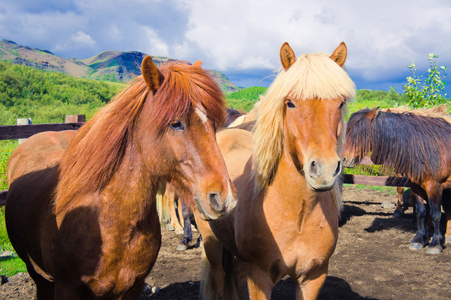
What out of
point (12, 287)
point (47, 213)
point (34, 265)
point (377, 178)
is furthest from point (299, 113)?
point (377, 178)

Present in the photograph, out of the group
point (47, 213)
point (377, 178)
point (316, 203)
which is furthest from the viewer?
point (377, 178)

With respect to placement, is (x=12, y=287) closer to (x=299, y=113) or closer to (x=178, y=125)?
(x=178, y=125)

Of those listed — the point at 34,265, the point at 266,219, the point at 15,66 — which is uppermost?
the point at 15,66

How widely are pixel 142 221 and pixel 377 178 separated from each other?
6340 millimetres

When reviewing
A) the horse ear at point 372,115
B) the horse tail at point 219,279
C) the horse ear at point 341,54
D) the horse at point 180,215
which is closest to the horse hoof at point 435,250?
the horse ear at point 372,115

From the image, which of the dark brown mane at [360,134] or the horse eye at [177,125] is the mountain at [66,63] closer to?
the dark brown mane at [360,134]

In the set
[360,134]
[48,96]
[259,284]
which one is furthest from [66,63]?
[259,284]

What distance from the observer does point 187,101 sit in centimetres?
170

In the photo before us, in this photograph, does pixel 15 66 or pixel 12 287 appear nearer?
pixel 12 287

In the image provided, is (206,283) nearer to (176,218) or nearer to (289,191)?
(289,191)

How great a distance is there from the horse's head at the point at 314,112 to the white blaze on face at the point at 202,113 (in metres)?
0.66

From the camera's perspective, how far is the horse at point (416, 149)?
17.5 ft

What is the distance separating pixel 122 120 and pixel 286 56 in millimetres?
1249

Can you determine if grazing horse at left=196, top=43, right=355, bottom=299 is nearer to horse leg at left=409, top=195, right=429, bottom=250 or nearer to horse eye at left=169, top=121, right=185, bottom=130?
horse eye at left=169, top=121, right=185, bottom=130
